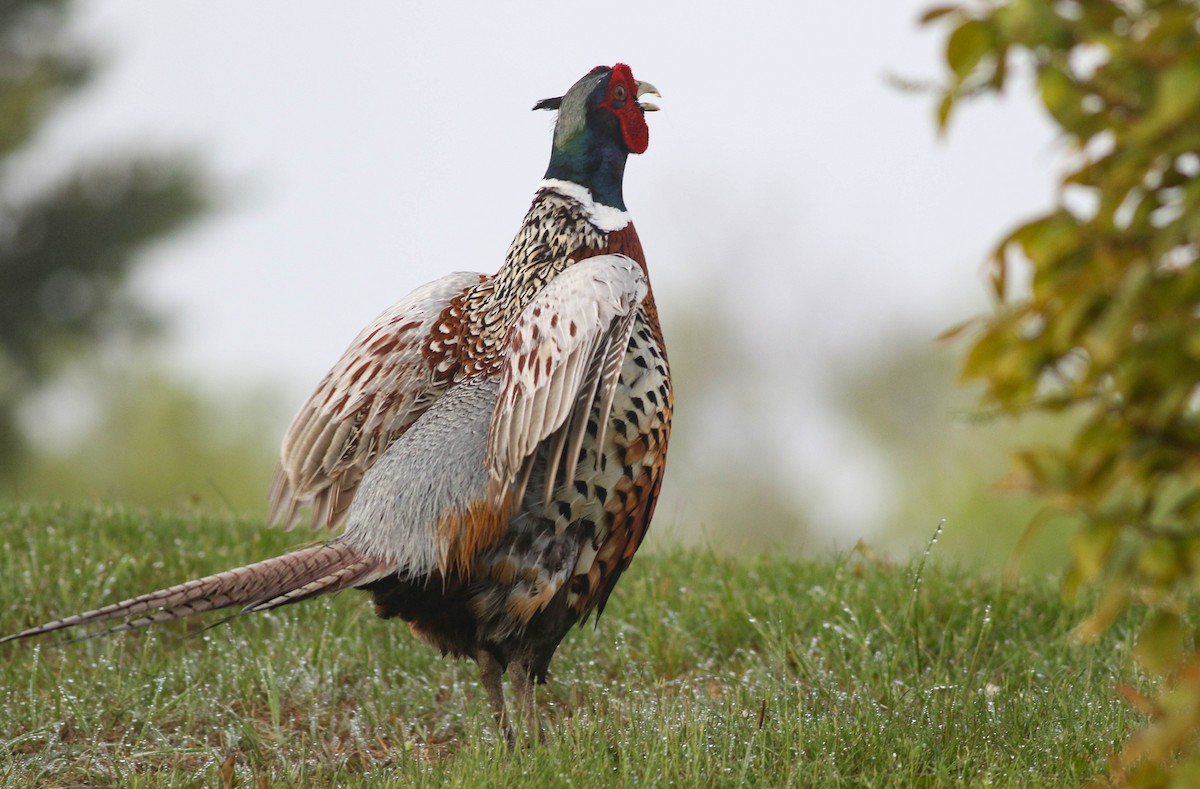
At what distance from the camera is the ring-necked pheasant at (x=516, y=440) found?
3.27 metres

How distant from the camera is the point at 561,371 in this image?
325 cm

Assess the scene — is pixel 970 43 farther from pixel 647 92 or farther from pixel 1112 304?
pixel 647 92

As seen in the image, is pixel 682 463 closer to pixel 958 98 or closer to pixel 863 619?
pixel 863 619

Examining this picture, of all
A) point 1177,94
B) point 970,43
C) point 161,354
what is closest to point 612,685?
point 970,43

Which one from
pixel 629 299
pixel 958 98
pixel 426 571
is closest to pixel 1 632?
pixel 426 571

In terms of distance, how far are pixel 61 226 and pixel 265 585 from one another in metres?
13.8

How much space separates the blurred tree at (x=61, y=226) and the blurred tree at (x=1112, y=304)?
48.8ft

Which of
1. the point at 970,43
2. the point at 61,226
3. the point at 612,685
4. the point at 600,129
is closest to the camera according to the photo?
the point at 970,43

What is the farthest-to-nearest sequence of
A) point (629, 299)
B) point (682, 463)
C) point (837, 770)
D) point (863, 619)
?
point (682, 463)
point (863, 619)
point (629, 299)
point (837, 770)

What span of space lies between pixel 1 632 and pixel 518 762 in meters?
2.48

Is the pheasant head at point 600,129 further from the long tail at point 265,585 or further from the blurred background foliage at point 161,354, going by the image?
the blurred background foliage at point 161,354

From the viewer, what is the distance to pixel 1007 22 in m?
1.66

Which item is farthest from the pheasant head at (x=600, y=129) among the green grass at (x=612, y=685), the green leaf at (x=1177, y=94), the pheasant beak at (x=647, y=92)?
the green leaf at (x=1177, y=94)

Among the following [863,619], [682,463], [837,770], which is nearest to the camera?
[837,770]
